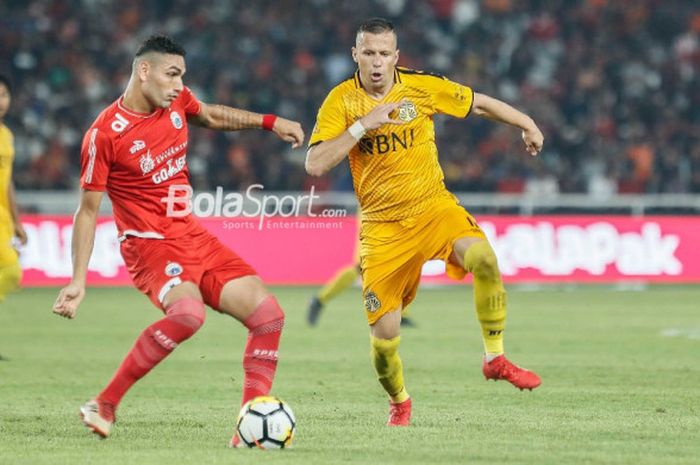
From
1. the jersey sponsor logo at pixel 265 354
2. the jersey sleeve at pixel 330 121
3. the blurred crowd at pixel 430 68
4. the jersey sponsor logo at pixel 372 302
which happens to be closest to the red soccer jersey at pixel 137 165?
the jersey sponsor logo at pixel 265 354

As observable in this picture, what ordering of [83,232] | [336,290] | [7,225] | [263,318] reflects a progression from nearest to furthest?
[83,232] < [263,318] < [7,225] < [336,290]

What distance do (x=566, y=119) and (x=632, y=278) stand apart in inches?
185

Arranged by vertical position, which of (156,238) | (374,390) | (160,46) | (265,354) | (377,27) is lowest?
(374,390)

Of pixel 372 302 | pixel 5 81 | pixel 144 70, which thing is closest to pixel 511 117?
pixel 372 302

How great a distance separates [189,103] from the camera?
7836 mm

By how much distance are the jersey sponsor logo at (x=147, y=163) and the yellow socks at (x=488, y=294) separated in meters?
1.96

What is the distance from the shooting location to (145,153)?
293 inches

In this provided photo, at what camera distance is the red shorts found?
740 cm

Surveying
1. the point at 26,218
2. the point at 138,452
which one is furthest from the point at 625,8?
the point at 138,452

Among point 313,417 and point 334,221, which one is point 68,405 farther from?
point 334,221

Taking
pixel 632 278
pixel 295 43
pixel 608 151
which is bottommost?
pixel 632 278

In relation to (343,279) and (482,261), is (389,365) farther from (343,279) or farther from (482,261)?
(343,279)

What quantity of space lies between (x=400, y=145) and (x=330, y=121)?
19.0 inches

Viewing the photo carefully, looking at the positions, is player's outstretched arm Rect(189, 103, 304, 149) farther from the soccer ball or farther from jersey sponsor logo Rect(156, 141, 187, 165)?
the soccer ball
